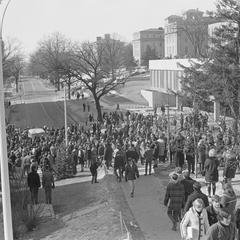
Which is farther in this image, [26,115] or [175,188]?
[26,115]

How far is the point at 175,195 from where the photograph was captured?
10578mm

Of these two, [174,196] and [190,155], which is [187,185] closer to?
[174,196]

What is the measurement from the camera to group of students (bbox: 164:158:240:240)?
659 centimetres

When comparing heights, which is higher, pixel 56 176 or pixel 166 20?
pixel 166 20

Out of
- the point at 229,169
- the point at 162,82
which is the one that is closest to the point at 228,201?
the point at 229,169

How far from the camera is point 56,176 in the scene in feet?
71.6

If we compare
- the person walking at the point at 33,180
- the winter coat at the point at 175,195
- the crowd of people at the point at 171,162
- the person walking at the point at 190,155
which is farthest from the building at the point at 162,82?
the winter coat at the point at 175,195

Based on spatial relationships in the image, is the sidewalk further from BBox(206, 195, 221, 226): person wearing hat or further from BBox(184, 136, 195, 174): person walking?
BBox(206, 195, 221, 226): person wearing hat

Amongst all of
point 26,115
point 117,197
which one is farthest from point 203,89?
point 26,115

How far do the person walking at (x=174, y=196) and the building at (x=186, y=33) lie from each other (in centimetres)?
8279

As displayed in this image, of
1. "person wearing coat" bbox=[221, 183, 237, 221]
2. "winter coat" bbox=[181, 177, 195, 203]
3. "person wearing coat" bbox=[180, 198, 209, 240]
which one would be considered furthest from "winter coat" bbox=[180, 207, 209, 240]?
"winter coat" bbox=[181, 177, 195, 203]

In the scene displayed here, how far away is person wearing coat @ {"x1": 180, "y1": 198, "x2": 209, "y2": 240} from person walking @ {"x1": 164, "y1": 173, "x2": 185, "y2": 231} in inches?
96.3

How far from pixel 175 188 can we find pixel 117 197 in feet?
15.5

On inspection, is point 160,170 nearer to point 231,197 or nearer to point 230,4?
point 230,4
